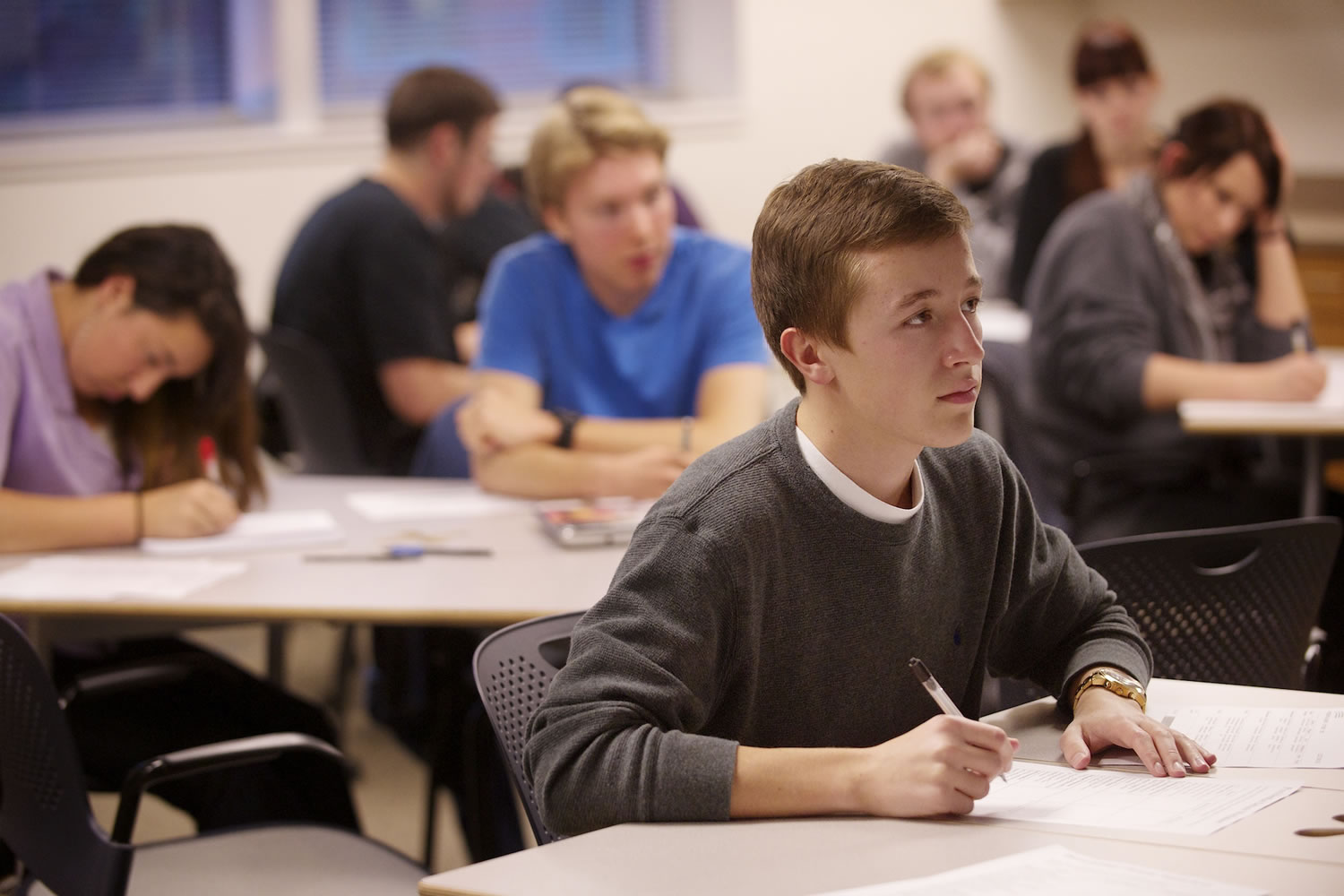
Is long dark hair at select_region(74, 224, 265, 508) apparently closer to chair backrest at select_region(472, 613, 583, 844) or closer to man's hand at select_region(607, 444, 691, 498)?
man's hand at select_region(607, 444, 691, 498)

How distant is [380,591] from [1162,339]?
6.40 ft

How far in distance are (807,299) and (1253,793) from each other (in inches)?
23.1

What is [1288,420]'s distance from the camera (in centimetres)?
283

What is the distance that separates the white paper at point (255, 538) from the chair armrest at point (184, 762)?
0.65 metres

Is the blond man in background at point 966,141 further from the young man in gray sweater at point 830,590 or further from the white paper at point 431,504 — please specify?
the young man in gray sweater at point 830,590

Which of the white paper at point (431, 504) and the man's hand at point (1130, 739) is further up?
the man's hand at point (1130, 739)

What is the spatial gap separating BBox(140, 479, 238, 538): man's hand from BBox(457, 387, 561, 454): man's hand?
46cm

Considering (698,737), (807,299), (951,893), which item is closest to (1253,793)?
(951,893)

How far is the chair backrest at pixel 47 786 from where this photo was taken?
5.37ft

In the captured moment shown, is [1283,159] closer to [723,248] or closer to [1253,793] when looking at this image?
[723,248]

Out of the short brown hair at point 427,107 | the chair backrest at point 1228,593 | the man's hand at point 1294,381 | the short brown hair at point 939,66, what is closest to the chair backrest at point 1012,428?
the man's hand at point 1294,381

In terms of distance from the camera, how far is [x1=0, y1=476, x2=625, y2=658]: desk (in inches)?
77.3

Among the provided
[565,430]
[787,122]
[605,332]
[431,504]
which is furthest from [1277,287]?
[787,122]

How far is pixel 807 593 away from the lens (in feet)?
4.39
